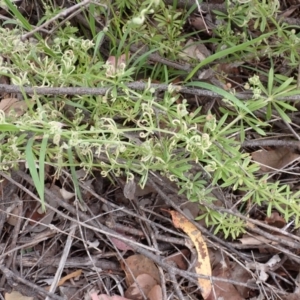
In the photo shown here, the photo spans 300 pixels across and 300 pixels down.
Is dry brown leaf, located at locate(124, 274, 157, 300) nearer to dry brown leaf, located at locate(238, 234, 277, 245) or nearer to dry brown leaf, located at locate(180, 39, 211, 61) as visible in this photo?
dry brown leaf, located at locate(238, 234, 277, 245)

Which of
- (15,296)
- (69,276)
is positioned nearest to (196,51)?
(69,276)

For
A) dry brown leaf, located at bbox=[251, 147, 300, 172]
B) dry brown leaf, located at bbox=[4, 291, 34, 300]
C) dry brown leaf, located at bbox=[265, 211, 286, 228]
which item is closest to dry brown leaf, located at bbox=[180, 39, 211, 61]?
dry brown leaf, located at bbox=[251, 147, 300, 172]

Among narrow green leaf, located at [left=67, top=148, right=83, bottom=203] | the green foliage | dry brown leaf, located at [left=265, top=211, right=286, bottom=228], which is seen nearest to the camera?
the green foliage

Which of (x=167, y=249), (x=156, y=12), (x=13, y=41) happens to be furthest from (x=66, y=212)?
(x=156, y=12)

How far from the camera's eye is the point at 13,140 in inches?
53.8

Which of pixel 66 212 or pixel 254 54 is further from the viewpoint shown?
pixel 66 212

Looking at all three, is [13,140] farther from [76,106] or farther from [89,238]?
[89,238]

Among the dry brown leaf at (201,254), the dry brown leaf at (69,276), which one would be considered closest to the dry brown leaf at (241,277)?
the dry brown leaf at (201,254)

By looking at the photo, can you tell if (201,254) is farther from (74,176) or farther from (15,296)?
(15,296)

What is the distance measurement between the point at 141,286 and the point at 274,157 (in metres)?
0.69

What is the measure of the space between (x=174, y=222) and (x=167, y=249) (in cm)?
13

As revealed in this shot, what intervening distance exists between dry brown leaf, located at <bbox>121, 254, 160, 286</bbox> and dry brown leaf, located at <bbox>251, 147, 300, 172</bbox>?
1.80 feet

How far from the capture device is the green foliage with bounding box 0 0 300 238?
1.32m

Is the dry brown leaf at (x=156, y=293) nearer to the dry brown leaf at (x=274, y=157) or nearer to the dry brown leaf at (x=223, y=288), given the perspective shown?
the dry brown leaf at (x=223, y=288)
